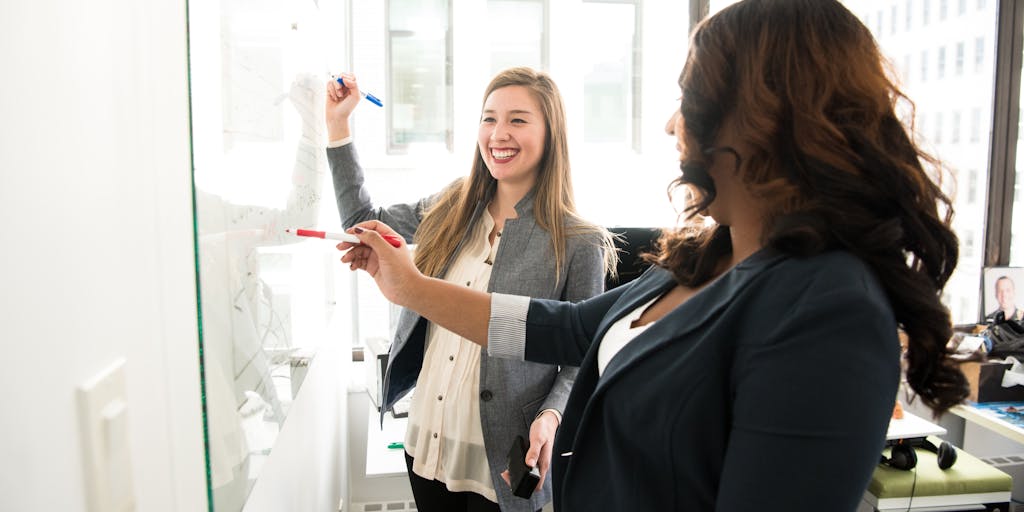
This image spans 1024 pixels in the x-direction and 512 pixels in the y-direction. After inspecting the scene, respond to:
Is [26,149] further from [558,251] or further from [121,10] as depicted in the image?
[558,251]

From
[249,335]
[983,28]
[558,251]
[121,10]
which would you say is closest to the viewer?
[121,10]

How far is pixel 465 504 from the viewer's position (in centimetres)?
141

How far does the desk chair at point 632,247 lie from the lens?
1.97 meters

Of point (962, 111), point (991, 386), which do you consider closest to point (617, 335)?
point (991, 386)

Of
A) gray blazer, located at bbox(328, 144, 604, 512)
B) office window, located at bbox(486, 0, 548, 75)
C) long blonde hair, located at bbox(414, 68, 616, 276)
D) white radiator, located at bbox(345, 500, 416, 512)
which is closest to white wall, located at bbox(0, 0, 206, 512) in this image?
gray blazer, located at bbox(328, 144, 604, 512)

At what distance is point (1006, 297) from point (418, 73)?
116 inches

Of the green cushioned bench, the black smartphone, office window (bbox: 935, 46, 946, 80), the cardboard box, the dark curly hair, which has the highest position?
office window (bbox: 935, 46, 946, 80)

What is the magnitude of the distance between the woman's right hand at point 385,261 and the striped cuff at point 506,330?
0.15 metres

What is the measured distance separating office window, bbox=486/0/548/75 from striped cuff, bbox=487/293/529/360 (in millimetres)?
1898

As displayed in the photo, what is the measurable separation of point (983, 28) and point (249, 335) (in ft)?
12.1

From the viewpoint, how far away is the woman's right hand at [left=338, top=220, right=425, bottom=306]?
1.04m

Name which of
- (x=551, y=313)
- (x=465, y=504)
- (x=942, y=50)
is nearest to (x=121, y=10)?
(x=551, y=313)

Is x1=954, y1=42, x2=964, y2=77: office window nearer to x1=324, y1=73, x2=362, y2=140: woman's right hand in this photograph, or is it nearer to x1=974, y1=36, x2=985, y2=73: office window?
x1=974, y1=36, x2=985, y2=73: office window

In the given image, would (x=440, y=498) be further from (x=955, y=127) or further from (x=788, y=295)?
(x=955, y=127)
